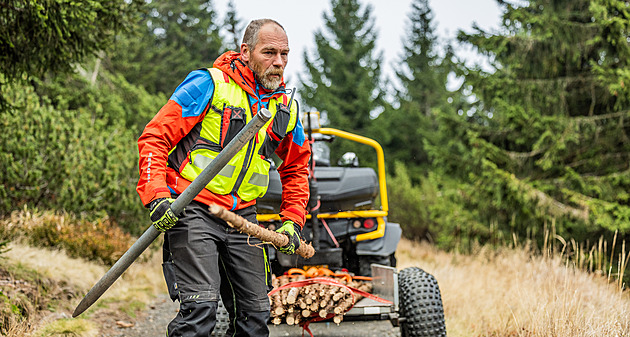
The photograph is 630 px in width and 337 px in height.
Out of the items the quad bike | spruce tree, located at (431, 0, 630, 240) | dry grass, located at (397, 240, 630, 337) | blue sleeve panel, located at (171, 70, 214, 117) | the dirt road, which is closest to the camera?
blue sleeve panel, located at (171, 70, 214, 117)

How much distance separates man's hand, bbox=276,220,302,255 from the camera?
123 inches

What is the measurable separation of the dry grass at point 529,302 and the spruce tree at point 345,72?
64.3 feet

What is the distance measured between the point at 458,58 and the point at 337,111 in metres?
15.6

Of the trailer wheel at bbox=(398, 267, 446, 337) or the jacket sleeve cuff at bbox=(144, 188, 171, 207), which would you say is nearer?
the jacket sleeve cuff at bbox=(144, 188, 171, 207)

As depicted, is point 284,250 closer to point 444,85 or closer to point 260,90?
point 260,90

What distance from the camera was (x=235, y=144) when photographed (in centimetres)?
267

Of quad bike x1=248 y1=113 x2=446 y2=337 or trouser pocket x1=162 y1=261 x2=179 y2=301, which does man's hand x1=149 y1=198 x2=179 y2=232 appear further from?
quad bike x1=248 y1=113 x2=446 y2=337

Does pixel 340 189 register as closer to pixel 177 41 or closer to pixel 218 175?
pixel 218 175

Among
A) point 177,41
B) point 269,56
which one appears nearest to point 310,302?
point 269,56

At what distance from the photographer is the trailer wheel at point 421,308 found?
431 cm

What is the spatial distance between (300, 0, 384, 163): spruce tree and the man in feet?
77.7

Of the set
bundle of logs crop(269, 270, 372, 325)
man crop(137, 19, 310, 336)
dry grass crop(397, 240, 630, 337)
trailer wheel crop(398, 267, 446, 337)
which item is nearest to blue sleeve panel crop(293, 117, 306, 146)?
man crop(137, 19, 310, 336)

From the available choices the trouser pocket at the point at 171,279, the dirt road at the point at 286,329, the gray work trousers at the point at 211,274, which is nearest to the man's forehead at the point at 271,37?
the gray work trousers at the point at 211,274

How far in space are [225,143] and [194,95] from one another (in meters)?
0.28
